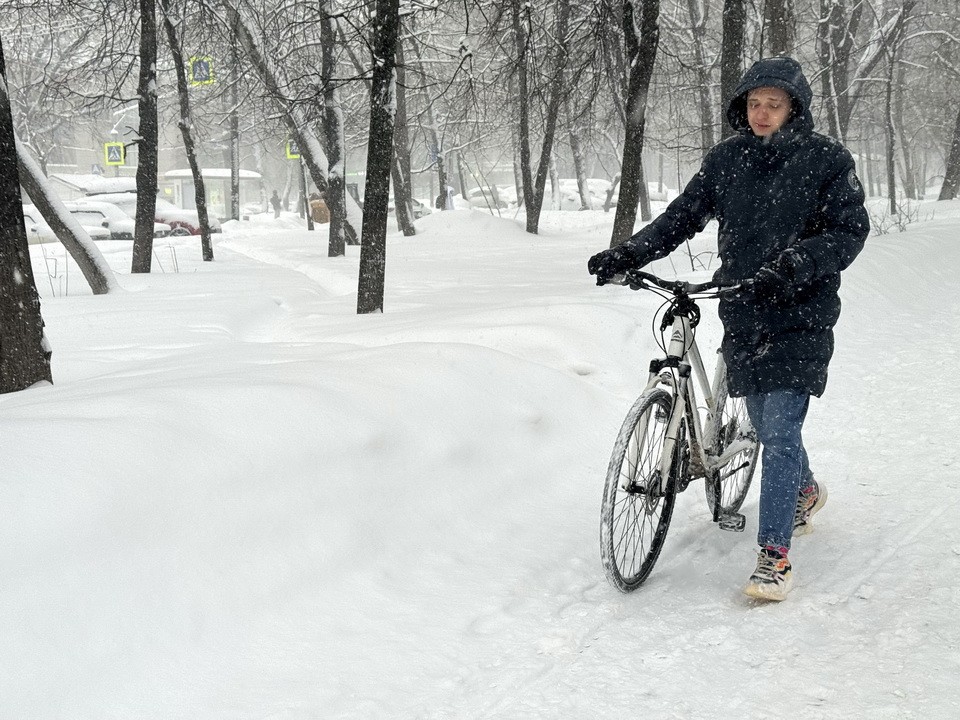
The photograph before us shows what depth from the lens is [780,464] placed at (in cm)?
348

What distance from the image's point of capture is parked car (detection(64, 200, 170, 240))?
3020cm

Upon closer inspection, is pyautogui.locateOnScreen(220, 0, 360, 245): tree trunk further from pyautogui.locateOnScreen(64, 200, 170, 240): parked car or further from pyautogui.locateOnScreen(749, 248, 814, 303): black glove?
pyautogui.locateOnScreen(64, 200, 170, 240): parked car

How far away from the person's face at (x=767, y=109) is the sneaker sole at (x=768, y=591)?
1.69 meters

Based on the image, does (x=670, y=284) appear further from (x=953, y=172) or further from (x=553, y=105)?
(x=953, y=172)

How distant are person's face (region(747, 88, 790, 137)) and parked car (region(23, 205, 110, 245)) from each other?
846 inches

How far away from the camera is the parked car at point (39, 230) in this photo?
25.2 meters

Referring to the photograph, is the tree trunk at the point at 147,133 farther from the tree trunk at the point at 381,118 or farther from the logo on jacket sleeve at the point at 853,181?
the logo on jacket sleeve at the point at 853,181

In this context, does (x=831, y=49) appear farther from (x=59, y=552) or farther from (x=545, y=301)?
(x=59, y=552)

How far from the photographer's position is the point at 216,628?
119 inches

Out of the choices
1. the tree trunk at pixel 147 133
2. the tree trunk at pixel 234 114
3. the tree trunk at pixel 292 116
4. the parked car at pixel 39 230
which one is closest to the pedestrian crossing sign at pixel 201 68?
the tree trunk at pixel 234 114

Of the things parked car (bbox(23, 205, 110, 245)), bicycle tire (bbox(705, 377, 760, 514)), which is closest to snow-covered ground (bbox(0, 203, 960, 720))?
bicycle tire (bbox(705, 377, 760, 514))

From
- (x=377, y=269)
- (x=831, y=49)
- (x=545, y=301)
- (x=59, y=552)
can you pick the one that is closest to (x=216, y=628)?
(x=59, y=552)

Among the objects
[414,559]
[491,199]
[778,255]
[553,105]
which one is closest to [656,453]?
[778,255]

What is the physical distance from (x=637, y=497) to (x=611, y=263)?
914 millimetres
